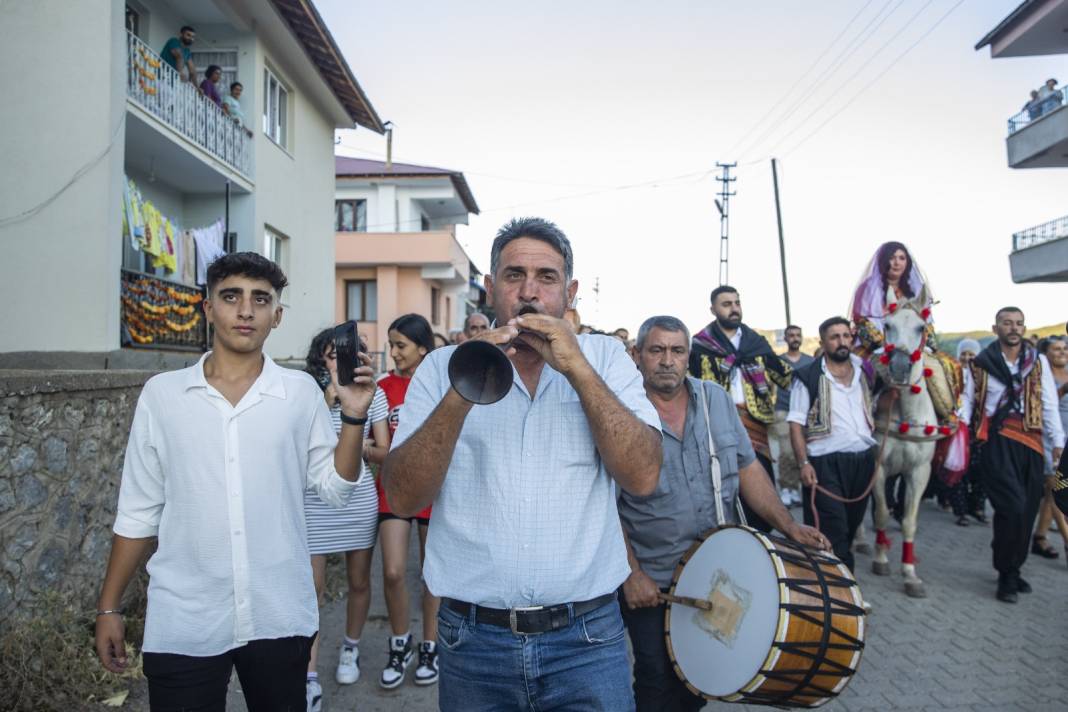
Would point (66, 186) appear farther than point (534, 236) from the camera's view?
Yes

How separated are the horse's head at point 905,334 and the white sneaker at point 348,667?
4.79 metres

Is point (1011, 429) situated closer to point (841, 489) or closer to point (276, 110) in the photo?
point (841, 489)

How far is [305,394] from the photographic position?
265cm

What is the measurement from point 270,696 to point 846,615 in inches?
83.4

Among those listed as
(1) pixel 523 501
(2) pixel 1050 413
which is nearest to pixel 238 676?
(1) pixel 523 501

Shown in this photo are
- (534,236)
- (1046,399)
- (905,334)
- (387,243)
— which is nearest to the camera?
(534,236)

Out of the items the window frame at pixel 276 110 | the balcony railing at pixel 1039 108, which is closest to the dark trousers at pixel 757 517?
the window frame at pixel 276 110

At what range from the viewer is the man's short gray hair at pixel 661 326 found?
367 centimetres

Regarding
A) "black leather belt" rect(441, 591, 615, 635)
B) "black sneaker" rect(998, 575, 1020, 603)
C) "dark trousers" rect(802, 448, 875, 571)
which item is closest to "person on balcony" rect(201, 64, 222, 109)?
"dark trousers" rect(802, 448, 875, 571)

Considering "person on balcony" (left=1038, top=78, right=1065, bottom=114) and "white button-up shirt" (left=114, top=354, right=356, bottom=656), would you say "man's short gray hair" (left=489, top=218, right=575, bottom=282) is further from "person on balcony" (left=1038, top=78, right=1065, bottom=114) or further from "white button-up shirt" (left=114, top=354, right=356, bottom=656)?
"person on balcony" (left=1038, top=78, right=1065, bottom=114)

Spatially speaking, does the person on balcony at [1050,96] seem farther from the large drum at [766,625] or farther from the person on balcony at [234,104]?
the large drum at [766,625]

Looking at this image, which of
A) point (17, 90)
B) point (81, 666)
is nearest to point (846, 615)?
point (81, 666)

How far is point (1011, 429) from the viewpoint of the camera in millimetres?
6242

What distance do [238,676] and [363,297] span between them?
93.1 feet
